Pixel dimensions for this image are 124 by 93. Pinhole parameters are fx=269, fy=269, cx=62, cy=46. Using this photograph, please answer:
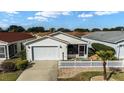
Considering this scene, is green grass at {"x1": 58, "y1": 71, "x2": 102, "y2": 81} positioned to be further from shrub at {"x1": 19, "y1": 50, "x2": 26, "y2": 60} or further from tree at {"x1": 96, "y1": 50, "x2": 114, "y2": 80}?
shrub at {"x1": 19, "y1": 50, "x2": 26, "y2": 60}

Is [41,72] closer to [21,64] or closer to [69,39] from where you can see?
[21,64]

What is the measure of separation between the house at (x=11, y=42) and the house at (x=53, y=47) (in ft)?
1.09

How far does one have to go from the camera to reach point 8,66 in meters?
12.1

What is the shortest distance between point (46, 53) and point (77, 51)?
1.68 m

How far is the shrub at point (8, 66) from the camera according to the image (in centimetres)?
1205

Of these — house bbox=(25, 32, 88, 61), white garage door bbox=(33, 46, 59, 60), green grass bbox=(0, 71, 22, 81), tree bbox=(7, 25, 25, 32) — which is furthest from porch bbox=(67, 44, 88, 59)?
green grass bbox=(0, 71, 22, 81)

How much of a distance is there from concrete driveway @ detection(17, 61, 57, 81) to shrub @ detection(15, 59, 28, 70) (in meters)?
0.27

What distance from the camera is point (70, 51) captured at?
1321cm

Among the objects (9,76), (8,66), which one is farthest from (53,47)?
(9,76)

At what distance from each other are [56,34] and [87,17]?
1659 mm

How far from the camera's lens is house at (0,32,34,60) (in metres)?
12.2

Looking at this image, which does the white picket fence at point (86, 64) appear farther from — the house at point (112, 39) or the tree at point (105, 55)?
the house at point (112, 39)
